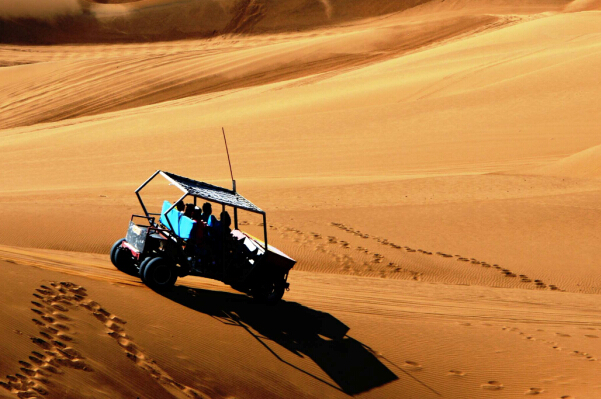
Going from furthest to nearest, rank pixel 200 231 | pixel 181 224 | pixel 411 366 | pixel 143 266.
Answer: pixel 181 224 → pixel 200 231 → pixel 143 266 → pixel 411 366

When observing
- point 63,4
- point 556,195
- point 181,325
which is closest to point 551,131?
point 556,195

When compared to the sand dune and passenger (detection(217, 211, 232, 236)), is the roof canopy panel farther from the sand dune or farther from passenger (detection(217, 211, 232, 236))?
the sand dune

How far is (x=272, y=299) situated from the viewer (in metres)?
8.60

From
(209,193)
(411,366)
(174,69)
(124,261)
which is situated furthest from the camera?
(174,69)

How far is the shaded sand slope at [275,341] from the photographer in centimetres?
589

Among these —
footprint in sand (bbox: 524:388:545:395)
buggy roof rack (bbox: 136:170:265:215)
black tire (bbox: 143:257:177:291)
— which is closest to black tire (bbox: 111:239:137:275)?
black tire (bbox: 143:257:177:291)

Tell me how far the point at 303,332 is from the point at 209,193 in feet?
6.54

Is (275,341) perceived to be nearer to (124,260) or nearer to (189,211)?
(189,211)

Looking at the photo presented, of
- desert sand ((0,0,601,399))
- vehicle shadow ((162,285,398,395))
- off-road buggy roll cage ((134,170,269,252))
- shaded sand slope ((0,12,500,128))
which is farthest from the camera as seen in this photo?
shaded sand slope ((0,12,500,128))

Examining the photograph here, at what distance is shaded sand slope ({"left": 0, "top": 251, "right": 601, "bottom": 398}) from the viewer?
589 centimetres

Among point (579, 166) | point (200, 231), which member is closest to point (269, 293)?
point (200, 231)

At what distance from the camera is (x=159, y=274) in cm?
816

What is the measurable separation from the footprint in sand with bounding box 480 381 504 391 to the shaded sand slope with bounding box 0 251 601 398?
0.04 ft

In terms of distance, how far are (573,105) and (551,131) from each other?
257cm
